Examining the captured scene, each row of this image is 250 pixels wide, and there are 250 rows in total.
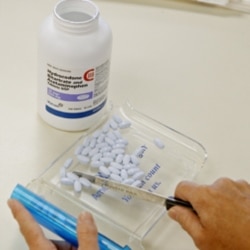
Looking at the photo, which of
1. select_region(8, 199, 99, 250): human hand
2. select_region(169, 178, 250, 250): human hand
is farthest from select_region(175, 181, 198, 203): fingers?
select_region(8, 199, 99, 250): human hand

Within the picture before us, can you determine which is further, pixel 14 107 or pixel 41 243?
pixel 14 107

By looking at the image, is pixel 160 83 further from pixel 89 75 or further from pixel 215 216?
pixel 215 216

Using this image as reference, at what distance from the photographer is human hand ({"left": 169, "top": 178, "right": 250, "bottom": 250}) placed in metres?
0.64

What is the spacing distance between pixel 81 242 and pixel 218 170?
0.85ft

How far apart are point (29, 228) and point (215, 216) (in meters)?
0.21

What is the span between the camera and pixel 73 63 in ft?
2.43

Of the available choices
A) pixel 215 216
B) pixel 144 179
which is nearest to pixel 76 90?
pixel 144 179

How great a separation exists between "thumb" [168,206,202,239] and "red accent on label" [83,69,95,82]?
0.21 meters

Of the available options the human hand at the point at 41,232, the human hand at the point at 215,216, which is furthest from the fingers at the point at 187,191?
the human hand at the point at 41,232

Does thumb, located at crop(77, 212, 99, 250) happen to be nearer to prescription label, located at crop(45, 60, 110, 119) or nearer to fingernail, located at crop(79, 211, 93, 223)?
fingernail, located at crop(79, 211, 93, 223)

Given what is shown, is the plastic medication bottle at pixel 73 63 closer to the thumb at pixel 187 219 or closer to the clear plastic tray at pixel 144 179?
the clear plastic tray at pixel 144 179

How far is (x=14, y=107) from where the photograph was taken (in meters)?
0.86

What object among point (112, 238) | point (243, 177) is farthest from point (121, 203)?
point (243, 177)

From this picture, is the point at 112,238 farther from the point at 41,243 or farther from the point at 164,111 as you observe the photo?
the point at 164,111
